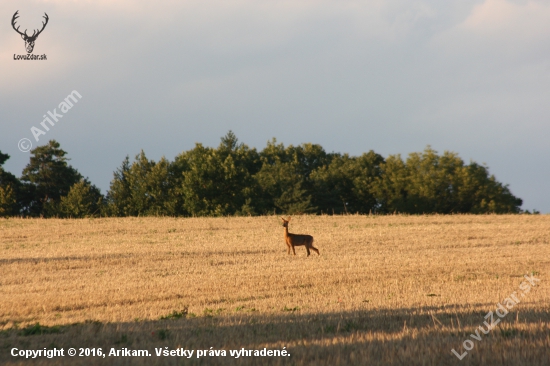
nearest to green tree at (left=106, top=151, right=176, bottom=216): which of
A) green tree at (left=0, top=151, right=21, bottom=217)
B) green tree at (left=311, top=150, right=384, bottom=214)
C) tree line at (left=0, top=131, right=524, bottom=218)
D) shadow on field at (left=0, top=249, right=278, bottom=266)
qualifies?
tree line at (left=0, top=131, right=524, bottom=218)

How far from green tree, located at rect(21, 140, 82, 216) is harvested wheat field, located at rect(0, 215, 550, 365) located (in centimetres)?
3327

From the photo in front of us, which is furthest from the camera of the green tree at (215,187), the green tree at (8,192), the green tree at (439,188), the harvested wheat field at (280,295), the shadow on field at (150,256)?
the green tree at (439,188)

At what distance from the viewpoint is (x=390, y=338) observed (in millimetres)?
8414

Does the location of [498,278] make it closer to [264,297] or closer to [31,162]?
[264,297]

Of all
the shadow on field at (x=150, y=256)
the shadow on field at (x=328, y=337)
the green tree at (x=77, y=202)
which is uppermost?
the green tree at (x=77, y=202)

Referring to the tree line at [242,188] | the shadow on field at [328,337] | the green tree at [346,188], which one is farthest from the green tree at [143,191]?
the shadow on field at [328,337]

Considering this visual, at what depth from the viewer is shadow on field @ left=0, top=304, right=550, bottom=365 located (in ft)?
23.7

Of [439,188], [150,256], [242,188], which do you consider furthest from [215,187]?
[150,256]

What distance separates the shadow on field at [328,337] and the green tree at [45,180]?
57.1m

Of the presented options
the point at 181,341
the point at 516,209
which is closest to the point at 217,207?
the point at 516,209

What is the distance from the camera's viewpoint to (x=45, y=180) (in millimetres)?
66438

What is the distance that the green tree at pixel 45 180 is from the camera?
64.3 meters

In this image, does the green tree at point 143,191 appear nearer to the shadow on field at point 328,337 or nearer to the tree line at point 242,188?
the tree line at point 242,188

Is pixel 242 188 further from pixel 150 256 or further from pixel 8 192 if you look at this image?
pixel 150 256
